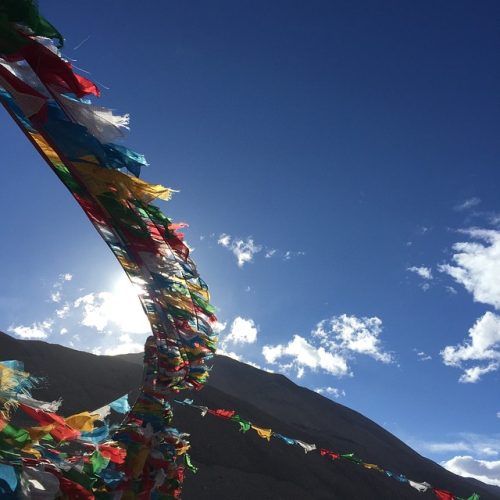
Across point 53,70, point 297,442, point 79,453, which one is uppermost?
point 53,70

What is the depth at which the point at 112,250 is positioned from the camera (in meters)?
5.21

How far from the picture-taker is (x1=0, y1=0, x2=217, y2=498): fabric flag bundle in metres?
2.63

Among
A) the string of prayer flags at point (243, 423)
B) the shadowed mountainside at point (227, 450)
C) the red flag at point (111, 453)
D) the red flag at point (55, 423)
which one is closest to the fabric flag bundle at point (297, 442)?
the string of prayer flags at point (243, 423)

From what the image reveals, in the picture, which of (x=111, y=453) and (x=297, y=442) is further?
(x=297, y=442)

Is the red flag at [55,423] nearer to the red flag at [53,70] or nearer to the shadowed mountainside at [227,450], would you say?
the red flag at [53,70]

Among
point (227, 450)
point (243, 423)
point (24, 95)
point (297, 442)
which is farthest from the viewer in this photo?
point (227, 450)

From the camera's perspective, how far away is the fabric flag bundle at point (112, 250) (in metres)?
2.63

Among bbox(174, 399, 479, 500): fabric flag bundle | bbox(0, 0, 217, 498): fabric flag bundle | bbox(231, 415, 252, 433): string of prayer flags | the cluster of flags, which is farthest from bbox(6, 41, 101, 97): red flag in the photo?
bbox(231, 415, 252, 433): string of prayer flags

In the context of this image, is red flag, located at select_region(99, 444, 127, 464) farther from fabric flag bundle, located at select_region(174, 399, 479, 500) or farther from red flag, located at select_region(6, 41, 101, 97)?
fabric flag bundle, located at select_region(174, 399, 479, 500)

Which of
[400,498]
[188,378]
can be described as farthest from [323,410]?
[188,378]

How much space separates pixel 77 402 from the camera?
1148 inches

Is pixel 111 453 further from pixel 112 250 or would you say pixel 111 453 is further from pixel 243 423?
pixel 243 423

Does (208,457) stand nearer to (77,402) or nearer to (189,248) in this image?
(77,402)

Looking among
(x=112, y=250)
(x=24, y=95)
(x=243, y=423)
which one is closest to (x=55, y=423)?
(x=112, y=250)
